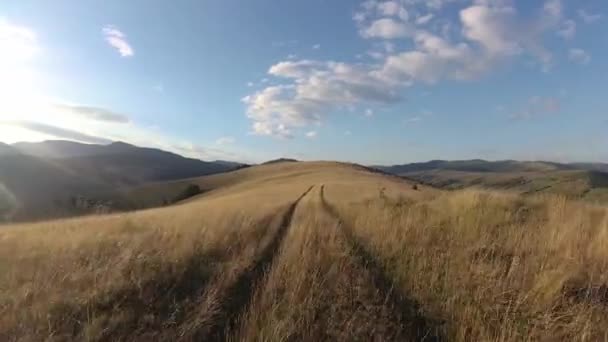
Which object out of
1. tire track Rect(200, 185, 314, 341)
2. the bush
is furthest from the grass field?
the bush

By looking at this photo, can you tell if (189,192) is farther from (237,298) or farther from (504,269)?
(504,269)

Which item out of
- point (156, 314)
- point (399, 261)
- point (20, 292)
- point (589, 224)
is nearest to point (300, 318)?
point (156, 314)

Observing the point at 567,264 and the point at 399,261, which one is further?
the point at 399,261

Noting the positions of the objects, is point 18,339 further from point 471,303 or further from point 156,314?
point 471,303

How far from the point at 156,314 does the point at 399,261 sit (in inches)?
158

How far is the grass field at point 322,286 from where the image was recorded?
465 cm

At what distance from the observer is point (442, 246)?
8.39m

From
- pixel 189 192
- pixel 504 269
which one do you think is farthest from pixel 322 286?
pixel 189 192

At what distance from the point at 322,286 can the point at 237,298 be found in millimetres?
1171

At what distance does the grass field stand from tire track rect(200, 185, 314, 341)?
20 mm

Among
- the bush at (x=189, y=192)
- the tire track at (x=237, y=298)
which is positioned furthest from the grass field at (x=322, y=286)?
the bush at (x=189, y=192)

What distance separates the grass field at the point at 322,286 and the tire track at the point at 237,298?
0.02 m

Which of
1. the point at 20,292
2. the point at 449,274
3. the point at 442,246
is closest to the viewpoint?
the point at 20,292

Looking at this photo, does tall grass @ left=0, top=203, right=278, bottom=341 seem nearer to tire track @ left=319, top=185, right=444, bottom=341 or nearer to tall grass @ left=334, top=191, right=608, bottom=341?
tire track @ left=319, top=185, right=444, bottom=341
